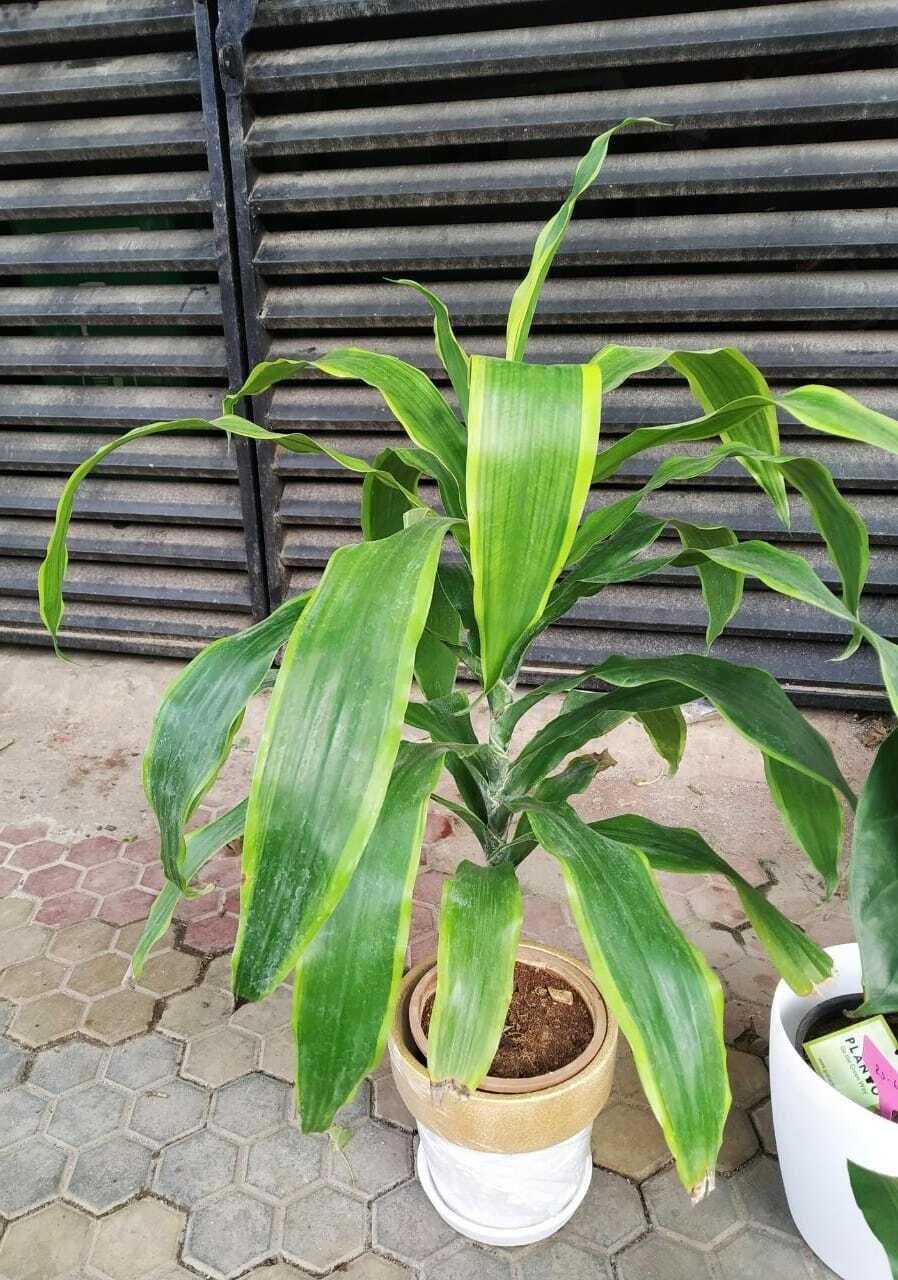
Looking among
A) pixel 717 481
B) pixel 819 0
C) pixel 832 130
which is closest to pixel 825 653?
pixel 717 481

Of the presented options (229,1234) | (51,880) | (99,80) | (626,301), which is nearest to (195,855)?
(229,1234)

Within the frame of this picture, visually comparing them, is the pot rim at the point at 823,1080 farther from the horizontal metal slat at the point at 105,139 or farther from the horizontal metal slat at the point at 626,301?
the horizontal metal slat at the point at 105,139

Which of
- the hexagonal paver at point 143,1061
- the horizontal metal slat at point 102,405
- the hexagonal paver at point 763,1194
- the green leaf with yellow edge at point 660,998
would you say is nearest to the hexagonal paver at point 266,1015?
the hexagonal paver at point 143,1061

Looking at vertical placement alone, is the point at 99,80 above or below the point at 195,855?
above

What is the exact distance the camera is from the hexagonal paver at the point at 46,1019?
64.7 inches

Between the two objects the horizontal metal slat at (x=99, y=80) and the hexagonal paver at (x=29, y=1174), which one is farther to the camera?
the horizontal metal slat at (x=99, y=80)

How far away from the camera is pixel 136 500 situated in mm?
2783

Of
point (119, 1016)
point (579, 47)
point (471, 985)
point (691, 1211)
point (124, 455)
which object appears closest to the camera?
point (471, 985)

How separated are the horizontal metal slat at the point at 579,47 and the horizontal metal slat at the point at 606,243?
0.33m

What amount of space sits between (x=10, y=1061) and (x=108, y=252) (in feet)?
6.68

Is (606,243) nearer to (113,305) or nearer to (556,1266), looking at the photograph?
(113,305)

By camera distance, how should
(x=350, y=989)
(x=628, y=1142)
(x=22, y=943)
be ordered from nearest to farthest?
(x=350, y=989) < (x=628, y=1142) < (x=22, y=943)

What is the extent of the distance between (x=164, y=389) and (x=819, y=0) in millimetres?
1878

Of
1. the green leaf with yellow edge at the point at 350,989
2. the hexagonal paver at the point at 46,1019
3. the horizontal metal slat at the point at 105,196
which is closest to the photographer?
the green leaf with yellow edge at the point at 350,989
